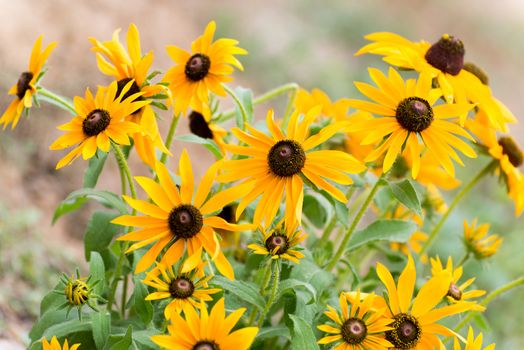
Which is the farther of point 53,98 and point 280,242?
point 53,98

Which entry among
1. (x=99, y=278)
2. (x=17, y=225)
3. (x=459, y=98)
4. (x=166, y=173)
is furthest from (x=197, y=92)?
(x=17, y=225)

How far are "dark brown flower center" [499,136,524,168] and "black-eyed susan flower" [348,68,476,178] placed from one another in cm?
44

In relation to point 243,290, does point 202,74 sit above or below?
above

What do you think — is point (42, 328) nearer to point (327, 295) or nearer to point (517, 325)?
point (327, 295)

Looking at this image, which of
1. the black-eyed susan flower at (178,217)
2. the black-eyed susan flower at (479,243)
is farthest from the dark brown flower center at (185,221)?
the black-eyed susan flower at (479,243)

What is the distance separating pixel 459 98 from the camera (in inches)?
47.4

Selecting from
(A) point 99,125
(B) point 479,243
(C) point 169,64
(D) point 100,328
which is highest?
(C) point 169,64

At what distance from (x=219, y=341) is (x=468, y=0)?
21.4ft

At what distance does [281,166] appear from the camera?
103 cm

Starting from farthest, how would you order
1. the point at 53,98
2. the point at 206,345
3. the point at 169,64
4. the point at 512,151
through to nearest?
the point at 169,64 → the point at 512,151 → the point at 53,98 → the point at 206,345

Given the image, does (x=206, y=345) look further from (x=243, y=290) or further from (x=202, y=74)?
(x=202, y=74)

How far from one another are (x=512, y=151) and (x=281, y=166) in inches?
27.2

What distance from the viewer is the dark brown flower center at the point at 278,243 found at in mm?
1039

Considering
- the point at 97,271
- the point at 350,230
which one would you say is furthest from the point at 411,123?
the point at 97,271
